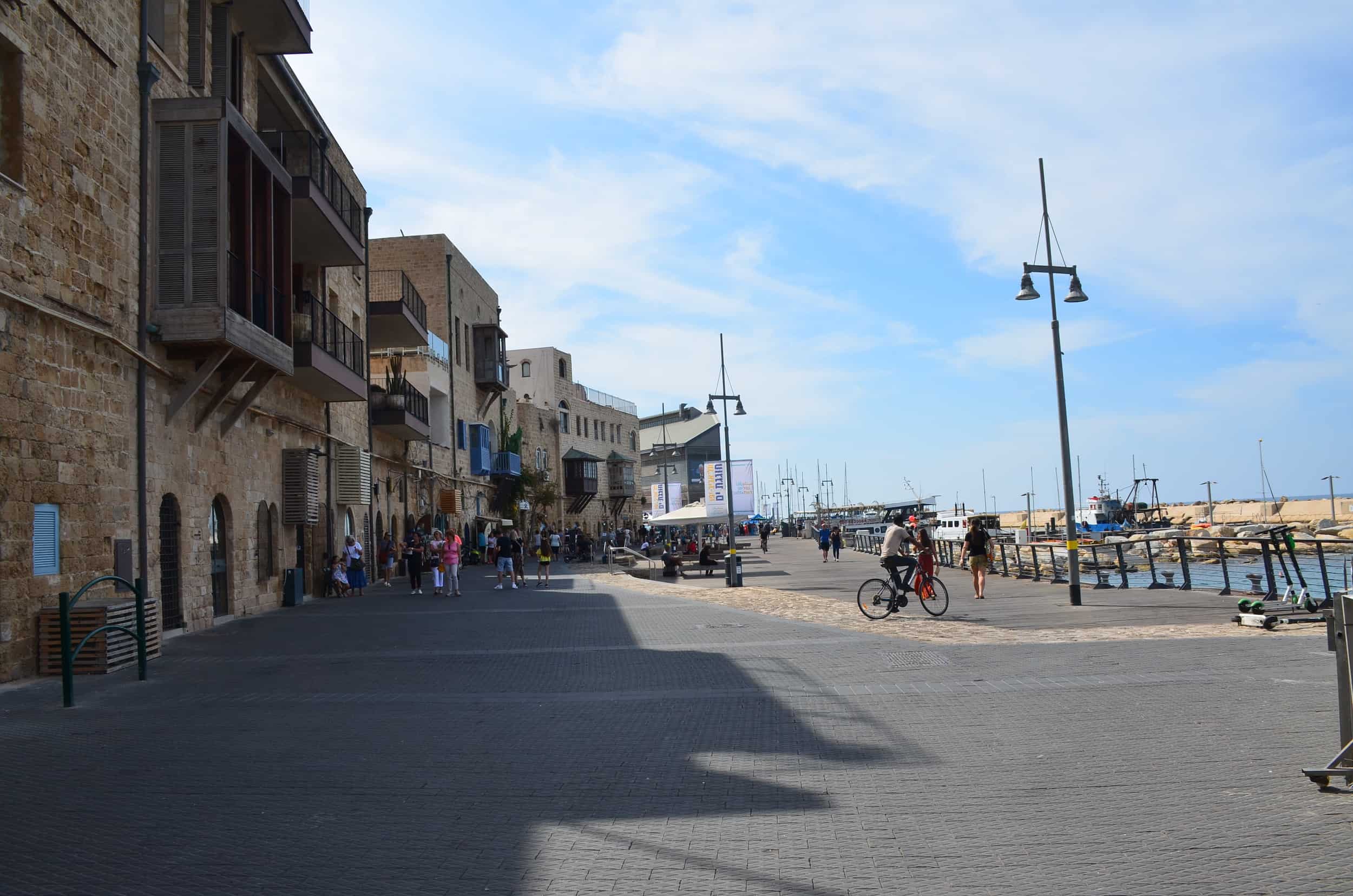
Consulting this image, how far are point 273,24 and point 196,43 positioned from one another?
8.72 ft

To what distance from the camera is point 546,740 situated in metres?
8.24

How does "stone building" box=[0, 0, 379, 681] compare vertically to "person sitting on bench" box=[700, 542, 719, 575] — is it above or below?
above

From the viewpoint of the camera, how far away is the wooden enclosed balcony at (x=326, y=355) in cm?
2242

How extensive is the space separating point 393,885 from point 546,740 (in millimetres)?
3372

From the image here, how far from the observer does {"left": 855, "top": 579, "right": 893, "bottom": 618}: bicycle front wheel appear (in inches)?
694

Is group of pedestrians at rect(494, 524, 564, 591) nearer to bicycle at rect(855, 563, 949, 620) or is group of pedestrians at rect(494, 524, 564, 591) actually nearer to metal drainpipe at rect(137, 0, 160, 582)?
bicycle at rect(855, 563, 949, 620)

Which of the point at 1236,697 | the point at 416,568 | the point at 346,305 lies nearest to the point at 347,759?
the point at 1236,697

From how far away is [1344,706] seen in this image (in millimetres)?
6180

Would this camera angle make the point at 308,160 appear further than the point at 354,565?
No

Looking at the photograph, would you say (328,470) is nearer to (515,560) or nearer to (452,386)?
(515,560)

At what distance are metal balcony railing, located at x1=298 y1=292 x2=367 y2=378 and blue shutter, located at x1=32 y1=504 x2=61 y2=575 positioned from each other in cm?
981

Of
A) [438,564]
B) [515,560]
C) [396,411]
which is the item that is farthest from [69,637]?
[396,411]

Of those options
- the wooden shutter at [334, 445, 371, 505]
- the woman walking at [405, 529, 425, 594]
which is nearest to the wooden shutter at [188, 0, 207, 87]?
the wooden shutter at [334, 445, 371, 505]

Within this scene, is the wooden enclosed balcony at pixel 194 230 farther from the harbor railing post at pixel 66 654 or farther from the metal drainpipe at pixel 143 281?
the harbor railing post at pixel 66 654
